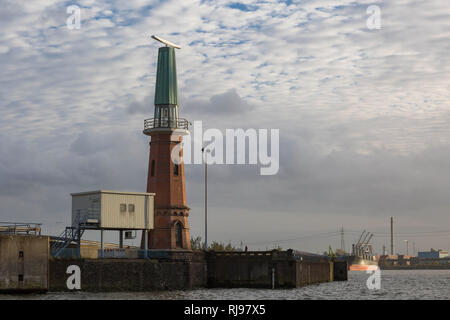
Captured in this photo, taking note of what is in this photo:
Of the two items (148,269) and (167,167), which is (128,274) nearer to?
(148,269)

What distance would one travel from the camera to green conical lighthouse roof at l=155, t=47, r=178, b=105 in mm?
84062

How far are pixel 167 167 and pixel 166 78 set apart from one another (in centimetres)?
1085

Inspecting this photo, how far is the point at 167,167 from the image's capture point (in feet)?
273

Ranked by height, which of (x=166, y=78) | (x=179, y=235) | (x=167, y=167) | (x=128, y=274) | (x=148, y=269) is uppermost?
(x=166, y=78)

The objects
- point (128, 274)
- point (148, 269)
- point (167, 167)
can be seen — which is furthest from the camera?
point (167, 167)

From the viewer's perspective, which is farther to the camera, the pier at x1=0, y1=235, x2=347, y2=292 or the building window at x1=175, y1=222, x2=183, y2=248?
the building window at x1=175, y1=222, x2=183, y2=248

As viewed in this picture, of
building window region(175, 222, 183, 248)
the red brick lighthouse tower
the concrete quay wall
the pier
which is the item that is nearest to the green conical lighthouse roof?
the red brick lighthouse tower

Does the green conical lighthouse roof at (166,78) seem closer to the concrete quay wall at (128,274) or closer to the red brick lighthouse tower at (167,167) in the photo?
the red brick lighthouse tower at (167,167)

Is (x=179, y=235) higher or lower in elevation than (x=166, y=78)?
lower

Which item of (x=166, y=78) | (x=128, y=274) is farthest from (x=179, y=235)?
(x=166, y=78)

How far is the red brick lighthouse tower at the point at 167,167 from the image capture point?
82188 millimetres

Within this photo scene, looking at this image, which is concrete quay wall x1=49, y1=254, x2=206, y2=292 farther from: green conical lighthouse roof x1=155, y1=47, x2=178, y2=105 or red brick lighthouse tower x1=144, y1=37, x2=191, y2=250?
green conical lighthouse roof x1=155, y1=47, x2=178, y2=105

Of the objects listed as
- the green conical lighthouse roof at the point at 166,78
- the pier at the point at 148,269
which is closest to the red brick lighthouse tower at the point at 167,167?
the green conical lighthouse roof at the point at 166,78
